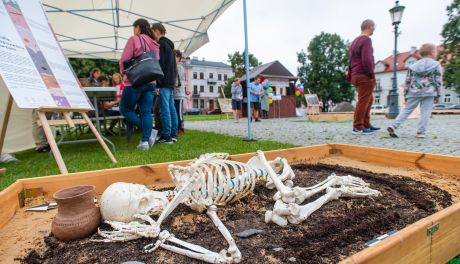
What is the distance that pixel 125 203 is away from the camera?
1476 millimetres

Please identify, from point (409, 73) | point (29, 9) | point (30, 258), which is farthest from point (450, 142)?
point (29, 9)

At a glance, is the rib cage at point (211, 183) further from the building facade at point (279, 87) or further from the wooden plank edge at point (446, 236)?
the building facade at point (279, 87)

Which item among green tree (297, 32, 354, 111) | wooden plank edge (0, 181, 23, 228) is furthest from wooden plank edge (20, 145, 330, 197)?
green tree (297, 32, 354, 111)

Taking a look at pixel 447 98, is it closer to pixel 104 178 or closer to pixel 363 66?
pixel 363 66

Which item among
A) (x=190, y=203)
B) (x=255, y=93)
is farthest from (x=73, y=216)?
(x=255, y=93)

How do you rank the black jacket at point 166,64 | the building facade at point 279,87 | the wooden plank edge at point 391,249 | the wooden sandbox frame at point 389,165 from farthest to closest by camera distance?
1. the building facade at point 279,87
2. the black jacket at point 166,64
3. the wooden sandbox frame at point 389,165
4. the wooden plank edge at point 391,249

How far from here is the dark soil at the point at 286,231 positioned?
1258 mm

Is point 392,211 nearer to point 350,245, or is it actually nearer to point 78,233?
point 350,245

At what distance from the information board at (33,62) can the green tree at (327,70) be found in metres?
42.9

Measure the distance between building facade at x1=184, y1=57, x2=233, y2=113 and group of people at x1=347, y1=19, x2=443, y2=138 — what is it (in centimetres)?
5172

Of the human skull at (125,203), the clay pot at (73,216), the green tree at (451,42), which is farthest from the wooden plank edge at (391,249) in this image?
the green tree at (451,42)

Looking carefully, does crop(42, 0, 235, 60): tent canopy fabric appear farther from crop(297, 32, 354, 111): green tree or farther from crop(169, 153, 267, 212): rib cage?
crop(297, 32, 354, 111): green tree

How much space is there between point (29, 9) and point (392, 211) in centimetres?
417

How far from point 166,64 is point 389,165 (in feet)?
12.7
